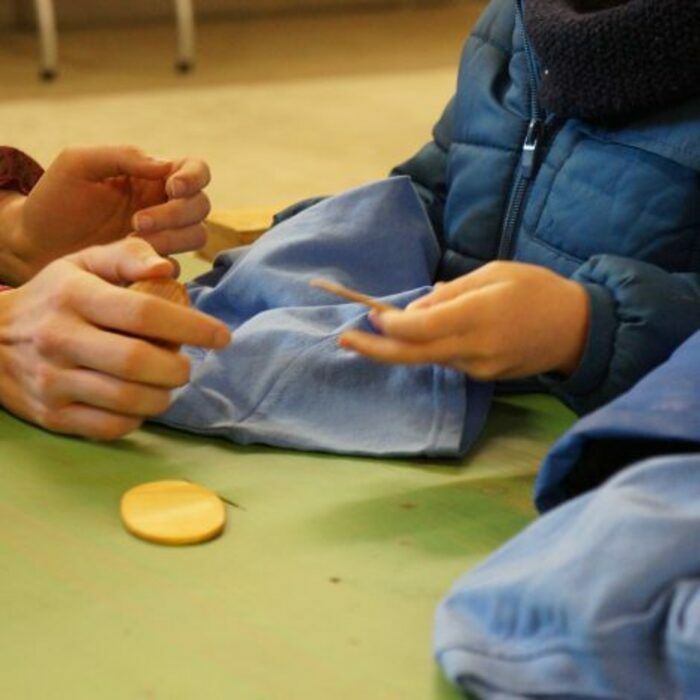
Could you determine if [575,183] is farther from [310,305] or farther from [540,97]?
[310,305]

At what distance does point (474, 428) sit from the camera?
2.78 ft

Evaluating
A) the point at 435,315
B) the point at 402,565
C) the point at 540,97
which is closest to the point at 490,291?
the point at 435,315

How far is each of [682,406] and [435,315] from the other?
0.43 feet

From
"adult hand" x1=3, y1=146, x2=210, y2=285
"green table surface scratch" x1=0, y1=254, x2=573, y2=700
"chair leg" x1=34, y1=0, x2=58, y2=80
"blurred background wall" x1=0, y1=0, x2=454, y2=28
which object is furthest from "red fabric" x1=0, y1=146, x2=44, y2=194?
"blurred background wall" x1=0, y1=0, x2=454, y2=28

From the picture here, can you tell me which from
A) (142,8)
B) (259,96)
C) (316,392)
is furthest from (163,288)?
(142,8)

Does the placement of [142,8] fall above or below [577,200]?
below

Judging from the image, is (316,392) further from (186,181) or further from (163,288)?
(186,181)

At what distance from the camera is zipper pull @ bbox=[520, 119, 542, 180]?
955 mm

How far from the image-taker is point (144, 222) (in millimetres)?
967

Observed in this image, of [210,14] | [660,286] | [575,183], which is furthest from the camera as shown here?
[210,14]

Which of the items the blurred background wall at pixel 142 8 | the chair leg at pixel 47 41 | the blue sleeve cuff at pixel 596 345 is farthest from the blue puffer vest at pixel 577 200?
the blurred background wall at pixel 142 8

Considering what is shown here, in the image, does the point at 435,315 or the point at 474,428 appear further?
the point at 474,428

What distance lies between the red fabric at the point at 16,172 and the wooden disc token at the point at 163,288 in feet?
1.07

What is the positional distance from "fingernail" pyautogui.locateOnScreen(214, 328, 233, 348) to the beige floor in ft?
4.81
